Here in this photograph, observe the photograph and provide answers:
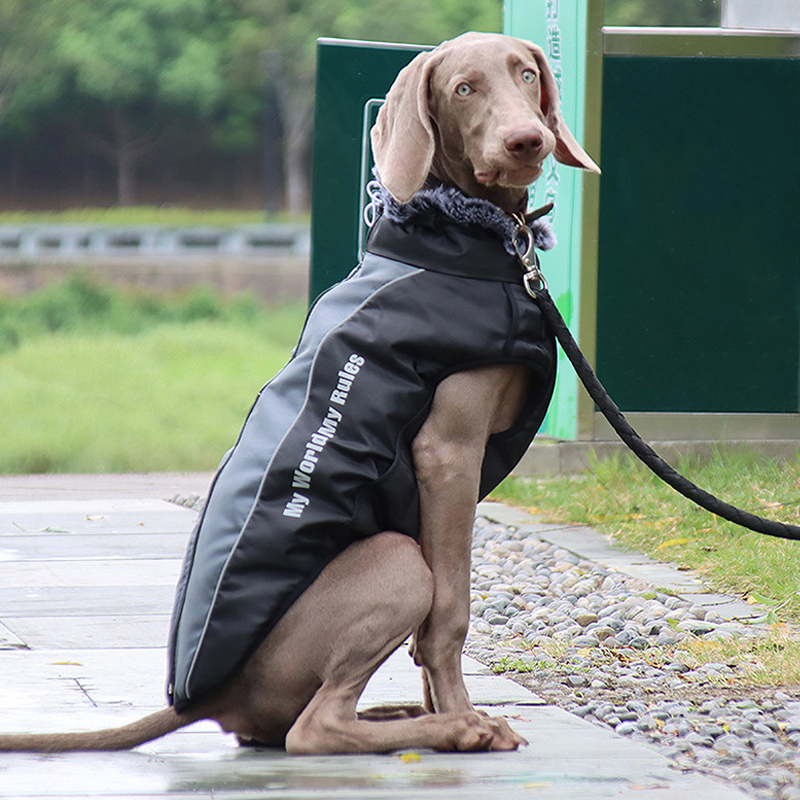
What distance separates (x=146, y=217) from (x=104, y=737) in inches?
1051

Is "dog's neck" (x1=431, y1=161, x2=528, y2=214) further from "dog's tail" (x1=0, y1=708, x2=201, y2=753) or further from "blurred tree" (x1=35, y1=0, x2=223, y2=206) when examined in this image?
"blurred tree" (x1=35, y1=0, x2=223, y2=206)

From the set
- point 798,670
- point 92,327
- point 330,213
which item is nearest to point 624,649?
point 798,670

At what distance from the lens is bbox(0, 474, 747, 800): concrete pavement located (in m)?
2.76

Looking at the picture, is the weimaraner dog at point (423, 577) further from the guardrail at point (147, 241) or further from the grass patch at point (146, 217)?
the grass patch at point (146, 217)

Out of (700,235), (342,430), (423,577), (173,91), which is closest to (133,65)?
(173,91)

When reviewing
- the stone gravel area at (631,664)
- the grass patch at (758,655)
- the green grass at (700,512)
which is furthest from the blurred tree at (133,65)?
the grass patch at (758,655)

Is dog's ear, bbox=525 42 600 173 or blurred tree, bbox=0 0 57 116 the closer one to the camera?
dog's ear, bbox=525 42 600 173

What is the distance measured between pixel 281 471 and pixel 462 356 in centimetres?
47

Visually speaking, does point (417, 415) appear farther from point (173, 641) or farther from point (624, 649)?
point (624, 649)

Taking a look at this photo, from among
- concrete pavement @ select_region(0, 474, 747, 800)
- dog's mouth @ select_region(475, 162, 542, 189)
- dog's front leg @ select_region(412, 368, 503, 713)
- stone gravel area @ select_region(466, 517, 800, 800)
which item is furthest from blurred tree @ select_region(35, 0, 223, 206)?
dog's front leg @ select_region(412, 368, 503, 713)

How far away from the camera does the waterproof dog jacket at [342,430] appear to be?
298 centimetres

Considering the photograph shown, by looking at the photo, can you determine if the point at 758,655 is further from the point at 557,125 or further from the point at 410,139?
the point at 410,139

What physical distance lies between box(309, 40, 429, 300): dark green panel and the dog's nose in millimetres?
4612

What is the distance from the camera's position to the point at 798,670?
3.77 meters
